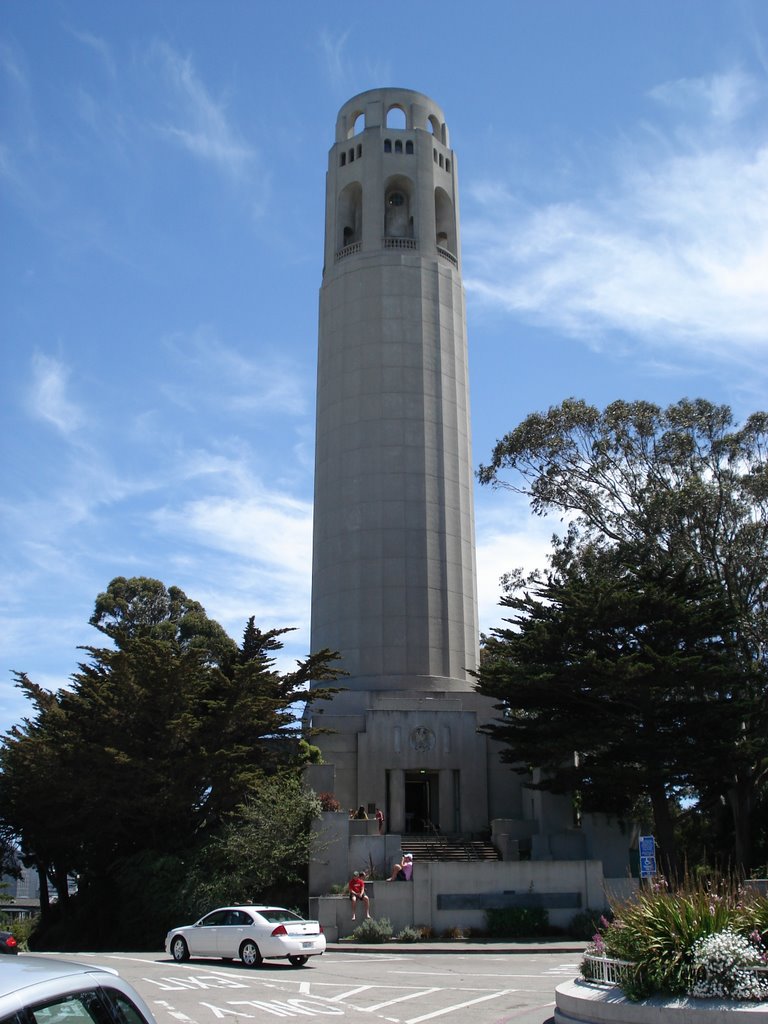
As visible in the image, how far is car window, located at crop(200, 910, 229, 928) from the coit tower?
2114 centimetres

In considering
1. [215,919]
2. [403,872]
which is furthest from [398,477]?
[215,919]

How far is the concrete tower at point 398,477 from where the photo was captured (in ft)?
128

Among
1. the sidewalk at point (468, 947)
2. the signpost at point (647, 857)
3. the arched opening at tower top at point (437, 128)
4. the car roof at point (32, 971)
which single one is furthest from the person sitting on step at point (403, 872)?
the arched opening at tower top at point (437, 128)

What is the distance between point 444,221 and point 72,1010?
50.8m

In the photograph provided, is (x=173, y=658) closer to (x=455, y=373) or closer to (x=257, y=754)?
(x=257, y=754)

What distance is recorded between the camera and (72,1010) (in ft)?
14.0

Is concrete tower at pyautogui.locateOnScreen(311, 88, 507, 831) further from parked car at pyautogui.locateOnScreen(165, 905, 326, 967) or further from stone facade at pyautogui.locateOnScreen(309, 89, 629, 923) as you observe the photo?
parked car at pyautogui.locateOnScreen(165, 905, 326, 967)

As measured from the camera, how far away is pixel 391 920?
2597 cm

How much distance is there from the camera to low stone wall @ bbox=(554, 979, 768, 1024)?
9656 millimetres

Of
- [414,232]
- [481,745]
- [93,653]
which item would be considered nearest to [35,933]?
[93,653]

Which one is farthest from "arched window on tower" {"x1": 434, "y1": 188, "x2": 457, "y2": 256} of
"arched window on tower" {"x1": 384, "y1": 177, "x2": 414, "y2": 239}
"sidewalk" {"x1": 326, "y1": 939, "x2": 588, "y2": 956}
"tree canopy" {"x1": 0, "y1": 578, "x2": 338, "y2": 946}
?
"sidewalk" {"x1": 326, "y1": 939, "x2": 588, "y2": 956}

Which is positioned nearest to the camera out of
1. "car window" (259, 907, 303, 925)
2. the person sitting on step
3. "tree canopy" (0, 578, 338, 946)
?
"car window" (259, 907, 303, 925)

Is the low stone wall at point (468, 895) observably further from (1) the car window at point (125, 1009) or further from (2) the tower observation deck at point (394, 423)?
(1) the car window at point (125, 1009)

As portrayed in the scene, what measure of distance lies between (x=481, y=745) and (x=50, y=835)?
15995mm
